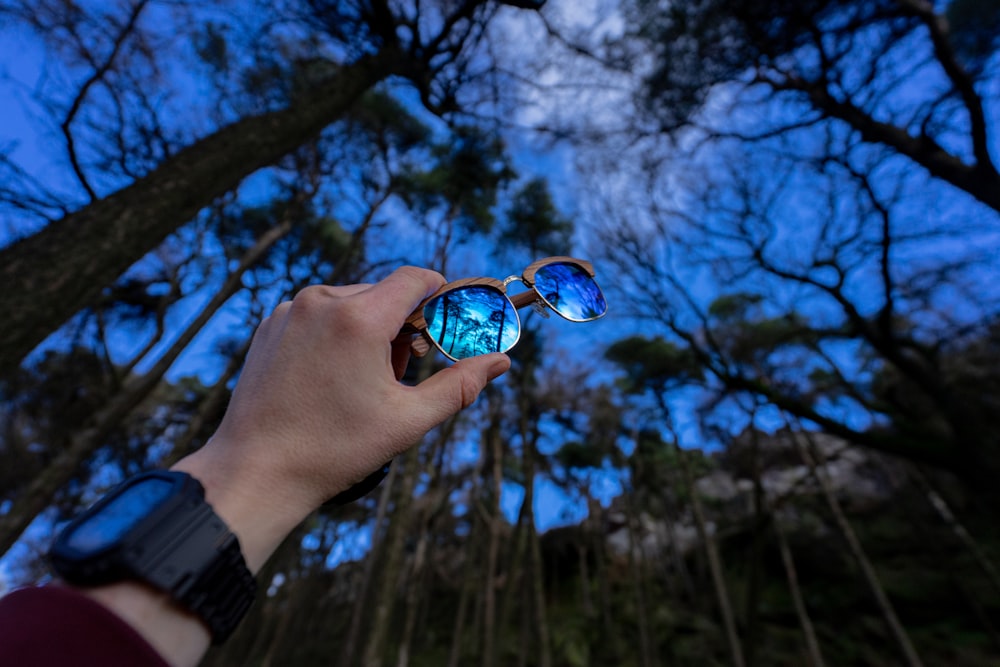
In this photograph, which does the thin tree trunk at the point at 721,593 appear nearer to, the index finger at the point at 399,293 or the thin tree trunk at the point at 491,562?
the thin tree trunk at the point at 491,562

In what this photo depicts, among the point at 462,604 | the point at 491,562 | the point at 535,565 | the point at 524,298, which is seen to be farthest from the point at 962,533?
the point at 524,298

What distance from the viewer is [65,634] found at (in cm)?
55

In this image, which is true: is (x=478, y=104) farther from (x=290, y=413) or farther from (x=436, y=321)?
(x=290, y=413)

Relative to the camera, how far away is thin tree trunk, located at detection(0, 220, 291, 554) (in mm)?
4324

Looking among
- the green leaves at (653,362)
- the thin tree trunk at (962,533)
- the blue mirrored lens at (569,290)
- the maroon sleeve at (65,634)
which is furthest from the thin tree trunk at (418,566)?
the thin tree trunk at (962,533)

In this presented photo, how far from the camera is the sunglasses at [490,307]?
137 cm

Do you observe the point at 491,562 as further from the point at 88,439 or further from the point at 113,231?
the point at 113,231

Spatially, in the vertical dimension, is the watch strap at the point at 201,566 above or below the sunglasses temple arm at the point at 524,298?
below

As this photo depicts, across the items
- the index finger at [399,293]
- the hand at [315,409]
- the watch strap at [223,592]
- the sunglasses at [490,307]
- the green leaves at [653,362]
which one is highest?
the green leaves at [653,362]

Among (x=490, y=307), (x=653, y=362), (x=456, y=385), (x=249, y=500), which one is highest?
(x=653, y=362)

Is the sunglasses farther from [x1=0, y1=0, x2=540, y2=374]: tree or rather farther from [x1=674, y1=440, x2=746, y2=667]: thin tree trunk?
[x1=674, y1=440, x2=746, y2=667]: thin tree trunk

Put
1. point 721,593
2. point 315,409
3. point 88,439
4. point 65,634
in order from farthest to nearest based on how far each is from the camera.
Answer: point 721,593
point 88,439
point 315,409
point 65,634

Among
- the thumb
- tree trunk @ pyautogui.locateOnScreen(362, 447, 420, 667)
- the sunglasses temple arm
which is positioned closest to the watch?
the thumb

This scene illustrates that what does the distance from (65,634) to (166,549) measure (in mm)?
128
